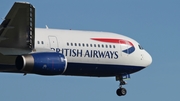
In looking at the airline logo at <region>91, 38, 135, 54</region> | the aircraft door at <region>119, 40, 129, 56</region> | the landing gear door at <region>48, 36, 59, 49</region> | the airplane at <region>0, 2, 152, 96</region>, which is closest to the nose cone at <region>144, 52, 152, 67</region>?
the airplane at <region>0, 2, 152, 96</region>

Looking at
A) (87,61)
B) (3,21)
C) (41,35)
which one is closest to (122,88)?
(87,61)

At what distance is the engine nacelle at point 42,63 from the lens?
119 ft

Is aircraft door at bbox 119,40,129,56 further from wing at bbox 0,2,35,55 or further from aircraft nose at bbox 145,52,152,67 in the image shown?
wing at bbox 0,2,35,55

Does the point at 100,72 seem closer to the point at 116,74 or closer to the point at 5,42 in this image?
the point at 116,74

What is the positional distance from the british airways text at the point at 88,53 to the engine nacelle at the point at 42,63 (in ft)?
8.05

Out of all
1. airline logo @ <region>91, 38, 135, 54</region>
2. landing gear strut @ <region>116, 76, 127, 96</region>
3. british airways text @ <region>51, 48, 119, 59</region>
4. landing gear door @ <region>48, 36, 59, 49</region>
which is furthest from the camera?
landing gear strut @ <region>116, 76, 127, 96</region>

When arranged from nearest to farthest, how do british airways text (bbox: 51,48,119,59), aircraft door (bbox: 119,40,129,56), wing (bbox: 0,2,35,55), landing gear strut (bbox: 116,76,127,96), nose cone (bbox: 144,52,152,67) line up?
wing (bbox: 0,2,35,55)
british airways text (bbox: 51,48,119,59)
aircraft door (bbox: 119,40,129,56)
landing gear strut (bbox: 116,76,127,96)
nose cone (bbox: 144,52,152,67)

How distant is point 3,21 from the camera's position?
116 feet

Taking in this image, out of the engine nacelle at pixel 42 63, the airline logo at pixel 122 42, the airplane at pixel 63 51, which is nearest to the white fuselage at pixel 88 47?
the airplane at pixel 63 51

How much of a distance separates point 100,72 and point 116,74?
5.38ft

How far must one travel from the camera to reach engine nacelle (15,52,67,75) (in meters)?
36.4

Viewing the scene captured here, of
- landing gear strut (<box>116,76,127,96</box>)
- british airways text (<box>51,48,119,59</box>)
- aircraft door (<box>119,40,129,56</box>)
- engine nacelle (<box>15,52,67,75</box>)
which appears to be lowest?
landing gear strut (<box>116,76,127,96</box>)

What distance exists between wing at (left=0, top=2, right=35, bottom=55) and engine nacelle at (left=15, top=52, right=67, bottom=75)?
1.19 metres

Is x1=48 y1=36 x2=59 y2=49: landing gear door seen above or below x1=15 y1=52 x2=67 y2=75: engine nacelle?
above
